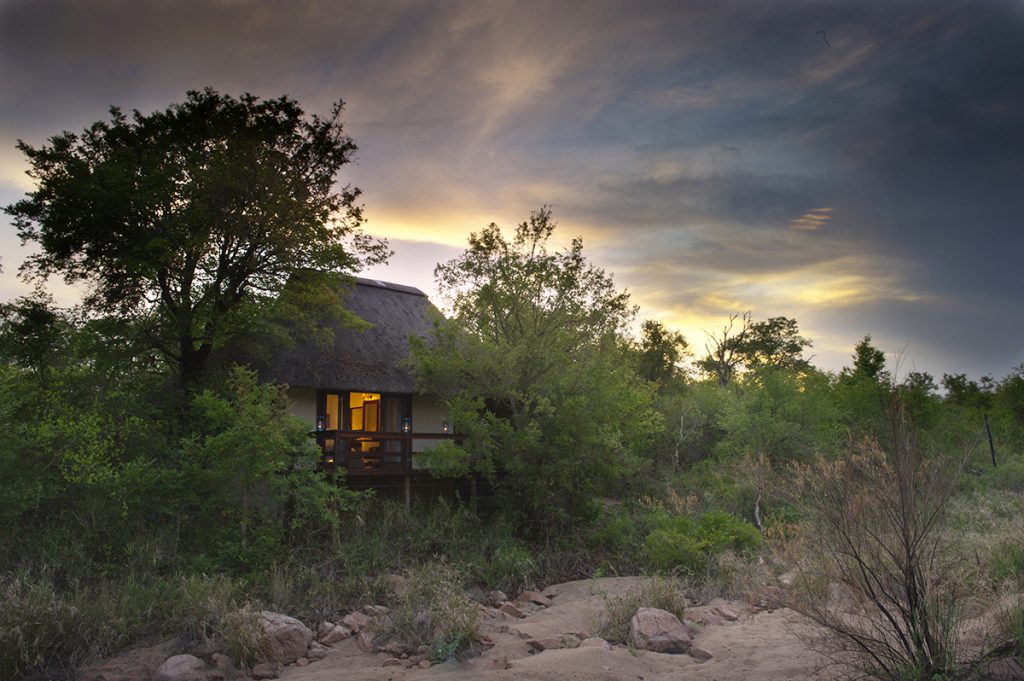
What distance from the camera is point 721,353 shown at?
4191cm

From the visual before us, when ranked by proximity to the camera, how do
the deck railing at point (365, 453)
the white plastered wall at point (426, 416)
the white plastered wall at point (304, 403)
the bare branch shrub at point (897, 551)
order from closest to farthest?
the bare branch shrub at point (897, 551), the deck railing at point (365, 453), the white plastered wall at point (304, 403), the white plastered wall at point (426, 416)

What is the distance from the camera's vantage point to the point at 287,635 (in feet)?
31.2

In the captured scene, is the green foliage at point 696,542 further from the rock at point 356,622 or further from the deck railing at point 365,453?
the rock at point 356,622

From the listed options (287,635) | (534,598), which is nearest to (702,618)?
(534,598)

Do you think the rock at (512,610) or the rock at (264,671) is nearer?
the rock at (264,671)

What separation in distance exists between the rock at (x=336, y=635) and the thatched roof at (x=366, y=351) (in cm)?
732

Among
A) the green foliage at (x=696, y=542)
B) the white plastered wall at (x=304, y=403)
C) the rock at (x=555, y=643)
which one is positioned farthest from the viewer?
the white plastered wall at (x=304, y=403)

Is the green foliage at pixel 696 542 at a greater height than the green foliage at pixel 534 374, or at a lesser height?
lesser

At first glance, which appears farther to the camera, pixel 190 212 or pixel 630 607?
pixel 190 212

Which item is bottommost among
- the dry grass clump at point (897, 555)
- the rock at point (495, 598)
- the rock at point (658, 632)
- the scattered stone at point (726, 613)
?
the rock at point (495, 598)

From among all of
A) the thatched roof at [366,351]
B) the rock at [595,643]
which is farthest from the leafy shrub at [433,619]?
the thatched roof at [366,351]

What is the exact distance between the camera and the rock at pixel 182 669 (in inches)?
335

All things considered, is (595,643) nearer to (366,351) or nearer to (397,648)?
(397,648)

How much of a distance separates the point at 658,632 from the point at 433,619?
3.29m
